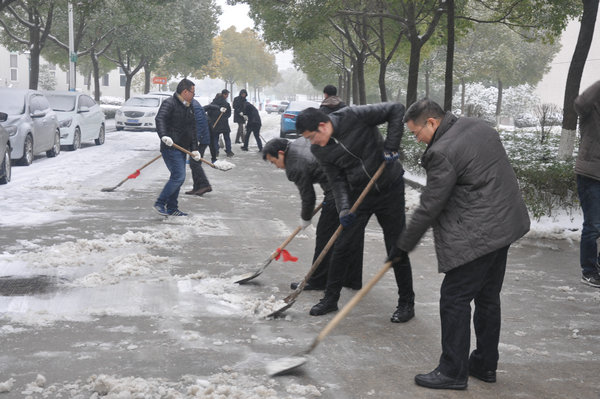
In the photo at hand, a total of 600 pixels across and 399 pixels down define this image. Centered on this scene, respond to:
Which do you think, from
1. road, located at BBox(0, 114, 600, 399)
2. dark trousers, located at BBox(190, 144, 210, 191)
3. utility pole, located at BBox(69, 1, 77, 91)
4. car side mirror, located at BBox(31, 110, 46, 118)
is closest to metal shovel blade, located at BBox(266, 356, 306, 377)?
road, located at BBox(0, 114, 600, 399)

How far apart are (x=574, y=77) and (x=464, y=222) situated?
10739 mm

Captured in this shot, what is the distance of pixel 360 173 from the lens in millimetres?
5398

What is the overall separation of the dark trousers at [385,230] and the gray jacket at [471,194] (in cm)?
144

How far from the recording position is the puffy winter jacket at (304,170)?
5.66 meters

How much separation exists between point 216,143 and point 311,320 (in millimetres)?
12477

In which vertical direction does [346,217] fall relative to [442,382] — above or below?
above

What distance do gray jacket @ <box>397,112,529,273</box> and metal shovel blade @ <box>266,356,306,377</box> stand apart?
1029 mm

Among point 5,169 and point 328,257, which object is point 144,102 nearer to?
point 5,169

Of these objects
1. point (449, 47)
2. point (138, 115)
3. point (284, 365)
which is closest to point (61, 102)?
point (138, 115)

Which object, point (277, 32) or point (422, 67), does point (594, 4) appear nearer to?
point (277, 32)

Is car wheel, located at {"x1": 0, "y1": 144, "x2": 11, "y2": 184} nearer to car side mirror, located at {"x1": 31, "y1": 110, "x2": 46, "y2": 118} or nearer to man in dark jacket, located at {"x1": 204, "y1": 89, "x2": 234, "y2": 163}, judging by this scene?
car side mirror, located at {"x1": 31, "y1": 110, "x2": 46, "y2": 118}

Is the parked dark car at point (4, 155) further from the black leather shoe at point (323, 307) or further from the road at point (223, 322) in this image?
the black leather shoe at point (323, 307)

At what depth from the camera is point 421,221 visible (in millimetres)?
3980

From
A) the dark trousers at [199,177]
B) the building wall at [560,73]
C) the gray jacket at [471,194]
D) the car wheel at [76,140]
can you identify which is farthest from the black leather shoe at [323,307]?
the building wall at [560,73]
